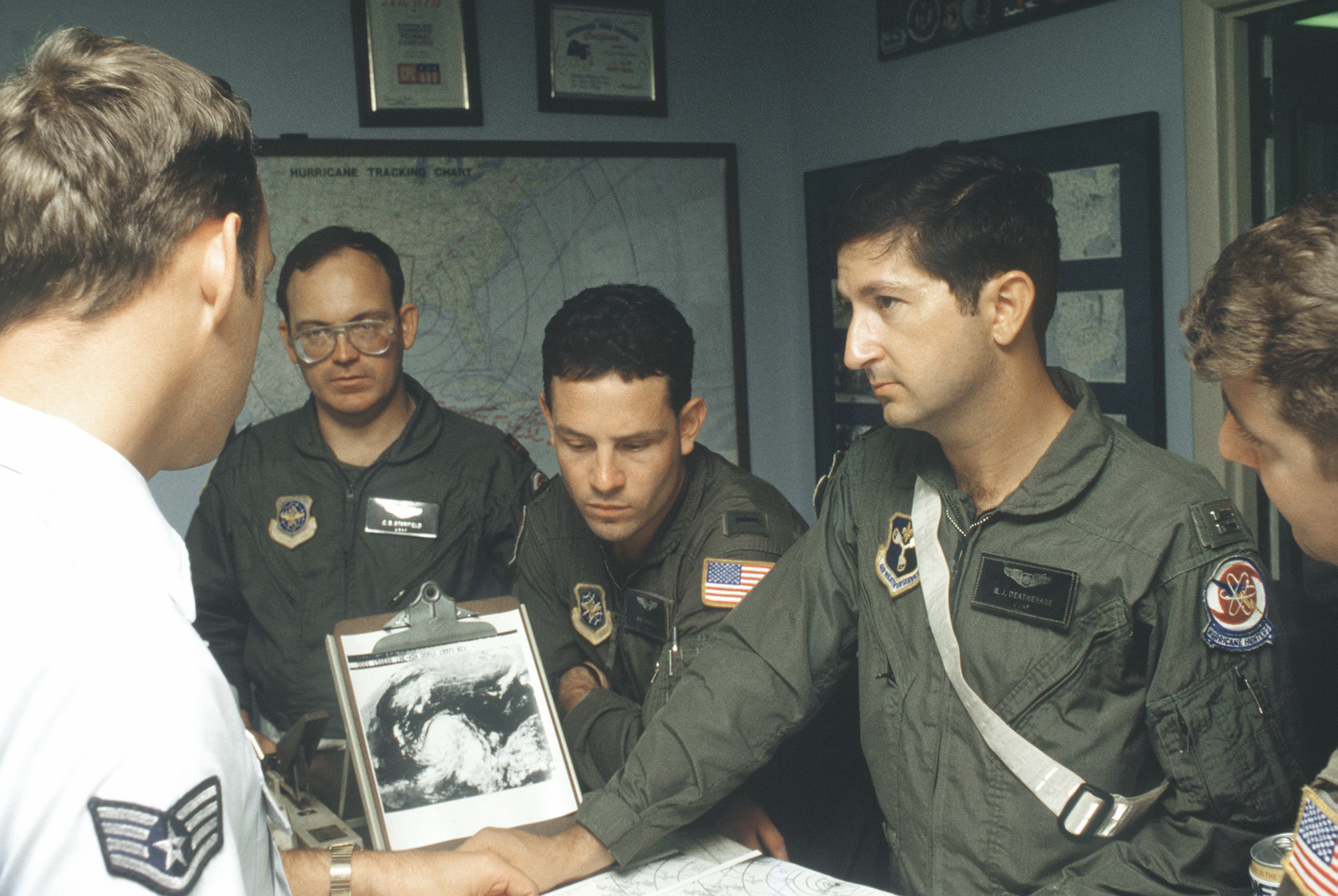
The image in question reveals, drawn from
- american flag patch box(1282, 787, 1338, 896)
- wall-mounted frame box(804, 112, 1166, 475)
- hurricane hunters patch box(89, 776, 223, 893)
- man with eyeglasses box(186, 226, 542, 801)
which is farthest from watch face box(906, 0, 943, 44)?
hurricane hunters patch box(89, 776, 223, 893)

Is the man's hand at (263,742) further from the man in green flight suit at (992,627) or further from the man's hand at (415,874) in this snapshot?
the man in green flight suit at (992,627)

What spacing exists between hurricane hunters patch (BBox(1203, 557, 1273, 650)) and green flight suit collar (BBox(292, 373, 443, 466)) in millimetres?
1595

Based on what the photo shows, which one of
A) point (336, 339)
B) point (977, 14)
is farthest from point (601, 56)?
point (336, 339)

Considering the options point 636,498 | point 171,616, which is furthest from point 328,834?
point 171,616

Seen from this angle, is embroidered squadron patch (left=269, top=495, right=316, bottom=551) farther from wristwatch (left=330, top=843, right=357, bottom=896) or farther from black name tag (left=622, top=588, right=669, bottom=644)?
wristwatch (left=330, top=843, right=357, bottom=896)

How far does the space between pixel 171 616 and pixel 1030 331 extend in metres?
1.09

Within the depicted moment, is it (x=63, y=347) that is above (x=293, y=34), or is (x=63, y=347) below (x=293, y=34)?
below

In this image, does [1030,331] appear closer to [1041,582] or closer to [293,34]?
[1041,582]

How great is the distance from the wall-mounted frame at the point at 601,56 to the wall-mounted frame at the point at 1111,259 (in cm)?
112

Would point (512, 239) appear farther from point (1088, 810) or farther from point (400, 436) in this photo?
point (1088, 810)

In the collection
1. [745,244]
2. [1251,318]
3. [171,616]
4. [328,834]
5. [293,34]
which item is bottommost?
[328,834]

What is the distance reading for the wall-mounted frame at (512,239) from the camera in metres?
2.94

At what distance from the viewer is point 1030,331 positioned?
1.39 m

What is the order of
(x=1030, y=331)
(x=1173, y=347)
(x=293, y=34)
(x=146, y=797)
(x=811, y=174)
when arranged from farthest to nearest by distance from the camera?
(x=811, y=174)
(x=293, y=34)
(x=1173, y=347)
(x=1030, y=331)
(x=146, y=797)
